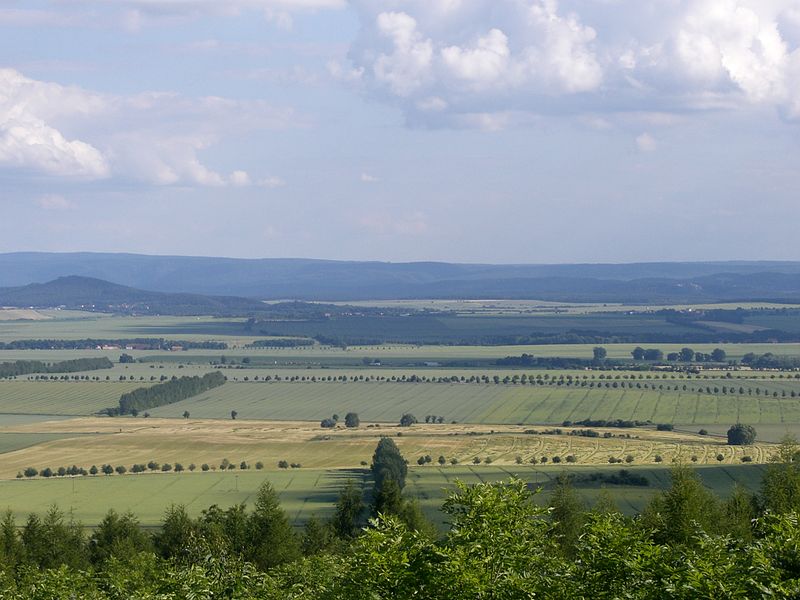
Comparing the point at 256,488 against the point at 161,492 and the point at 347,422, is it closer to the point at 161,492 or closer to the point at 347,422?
the point at 161,492

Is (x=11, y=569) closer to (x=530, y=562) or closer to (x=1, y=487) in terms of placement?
(x=530, y=562)

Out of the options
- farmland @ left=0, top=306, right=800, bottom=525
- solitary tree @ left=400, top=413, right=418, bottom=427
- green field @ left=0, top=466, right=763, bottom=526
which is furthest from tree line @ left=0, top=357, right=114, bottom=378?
green field @ left=0, top=466, right=763, bottom=526

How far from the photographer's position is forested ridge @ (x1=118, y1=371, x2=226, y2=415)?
128375mm

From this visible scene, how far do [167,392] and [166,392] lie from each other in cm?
26

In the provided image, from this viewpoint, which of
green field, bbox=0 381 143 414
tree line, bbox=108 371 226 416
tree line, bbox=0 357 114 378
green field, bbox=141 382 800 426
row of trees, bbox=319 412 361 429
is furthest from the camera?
tree line, bbox=0 357 114 378

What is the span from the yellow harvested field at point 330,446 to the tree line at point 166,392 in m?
17.1

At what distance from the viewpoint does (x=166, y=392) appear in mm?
137250

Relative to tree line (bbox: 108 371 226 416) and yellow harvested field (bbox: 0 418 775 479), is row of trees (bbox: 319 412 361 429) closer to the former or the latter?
yellow harvested field (bbox: 0 418 775 479)

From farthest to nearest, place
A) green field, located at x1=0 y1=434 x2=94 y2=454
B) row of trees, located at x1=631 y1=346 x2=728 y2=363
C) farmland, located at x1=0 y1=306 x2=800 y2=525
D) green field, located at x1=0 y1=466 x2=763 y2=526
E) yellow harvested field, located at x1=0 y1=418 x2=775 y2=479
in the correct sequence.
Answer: row of trees, located at x1=631 y1=346 x2=728 y2=363 → green field, located at x1=0 y1=434 x2=94 y2=454 → yellow harvested field, located at x1=0 y1=418 x2=775 y2=479 → farmland, located at x1=0 y1=306 x2=800 y2=525 → green field, located at x1=0 y1=466 x2=763 y2=526

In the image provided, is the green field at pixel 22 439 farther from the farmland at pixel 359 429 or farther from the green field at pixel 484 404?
A: the green field at pixel 484 404

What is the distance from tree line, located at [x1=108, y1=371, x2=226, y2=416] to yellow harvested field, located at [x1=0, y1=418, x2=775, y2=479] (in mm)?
17081

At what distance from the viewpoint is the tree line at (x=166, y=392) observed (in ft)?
418

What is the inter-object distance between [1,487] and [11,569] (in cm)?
3542

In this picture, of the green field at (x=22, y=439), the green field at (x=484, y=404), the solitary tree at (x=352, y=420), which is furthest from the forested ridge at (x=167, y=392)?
the solitary tree at (x=352, y=420)
